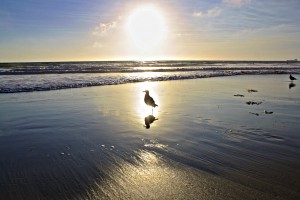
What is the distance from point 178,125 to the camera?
9.51m

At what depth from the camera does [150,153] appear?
680cm

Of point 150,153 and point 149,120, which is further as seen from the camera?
point 149,120

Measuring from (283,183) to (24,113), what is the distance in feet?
30.3

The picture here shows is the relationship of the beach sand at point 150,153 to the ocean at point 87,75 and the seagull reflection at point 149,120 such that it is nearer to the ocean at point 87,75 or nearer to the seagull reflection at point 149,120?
the seagull reflection at point 149,120

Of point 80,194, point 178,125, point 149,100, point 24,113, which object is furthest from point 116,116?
point 80,194

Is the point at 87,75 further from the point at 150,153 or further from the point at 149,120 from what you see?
the point at 150,153

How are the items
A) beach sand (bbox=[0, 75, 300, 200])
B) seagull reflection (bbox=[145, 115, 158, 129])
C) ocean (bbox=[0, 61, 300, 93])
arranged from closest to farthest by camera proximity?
beach sand (bbox=[0, 75, 300, 200]) < seagull reflection (bbox=[145, 115, 158, 129]) < ocean (bbox=[0, 61, 300, 93])

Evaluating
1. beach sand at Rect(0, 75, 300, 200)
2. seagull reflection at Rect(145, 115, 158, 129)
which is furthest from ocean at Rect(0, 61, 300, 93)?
seagull reflection at Rect(145, 115, 158, 129)

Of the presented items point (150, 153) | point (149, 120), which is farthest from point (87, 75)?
point (150, 153)

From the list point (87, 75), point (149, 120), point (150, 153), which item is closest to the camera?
point (150, 153)

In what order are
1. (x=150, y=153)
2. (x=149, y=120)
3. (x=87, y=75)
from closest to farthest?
(x=150, y=153), (x=149, y=120), (x=87, y=75)

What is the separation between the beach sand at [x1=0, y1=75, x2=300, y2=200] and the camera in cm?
491

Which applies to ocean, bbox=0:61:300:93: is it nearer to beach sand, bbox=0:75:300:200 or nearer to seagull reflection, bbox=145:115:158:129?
beach sand, bbox=0:75:300:200

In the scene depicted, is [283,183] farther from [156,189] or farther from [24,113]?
[24,113]
